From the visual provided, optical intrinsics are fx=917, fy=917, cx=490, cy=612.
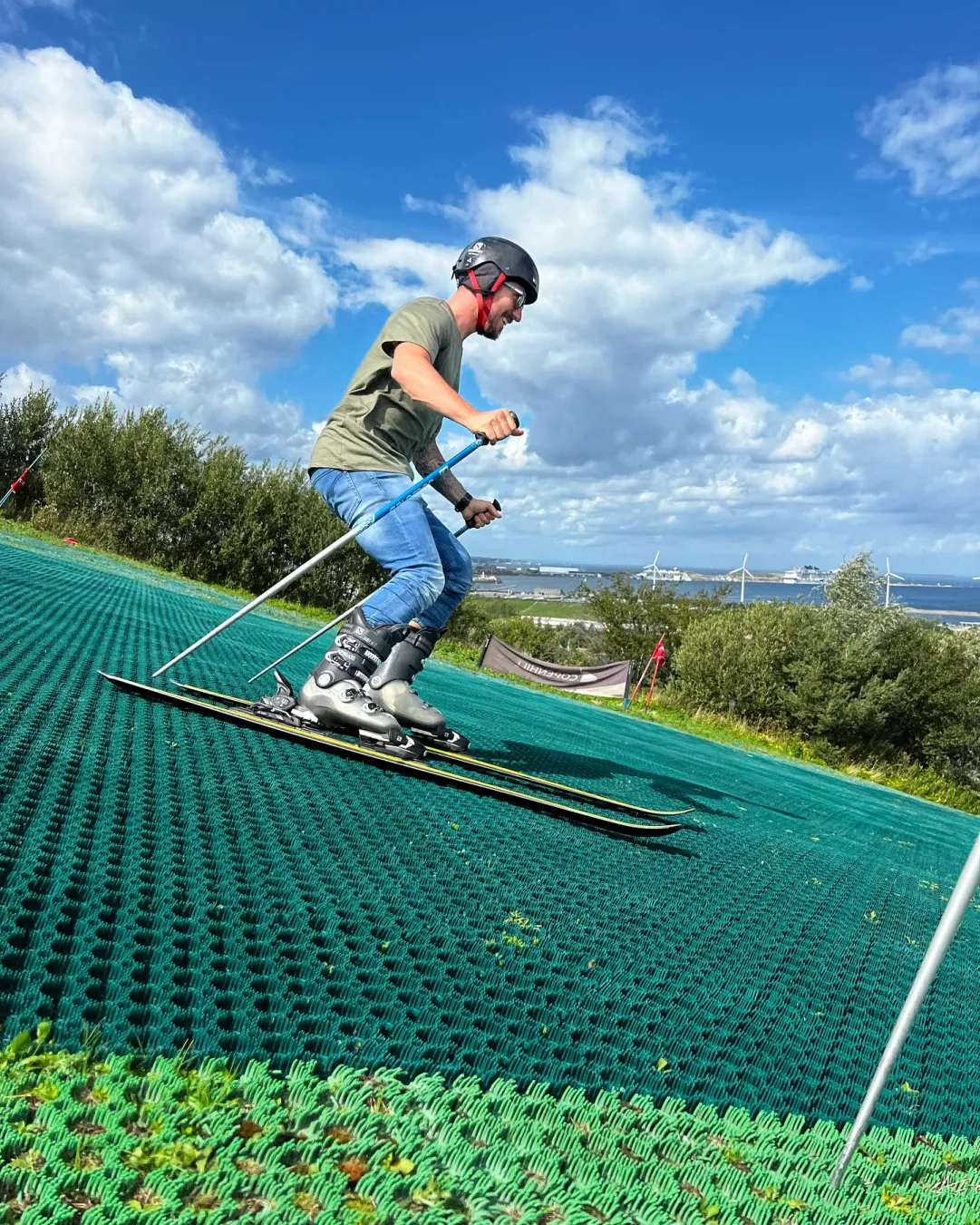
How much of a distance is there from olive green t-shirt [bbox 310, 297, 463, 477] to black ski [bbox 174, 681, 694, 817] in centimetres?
105

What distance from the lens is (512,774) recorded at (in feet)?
11.6

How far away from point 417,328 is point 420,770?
4.86 ft

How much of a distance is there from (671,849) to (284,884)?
1.63m

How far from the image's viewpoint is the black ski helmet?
130 inches

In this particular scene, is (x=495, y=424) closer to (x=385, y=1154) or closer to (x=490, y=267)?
(x=490, y=267)

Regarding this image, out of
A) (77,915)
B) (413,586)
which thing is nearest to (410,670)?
(413,586)

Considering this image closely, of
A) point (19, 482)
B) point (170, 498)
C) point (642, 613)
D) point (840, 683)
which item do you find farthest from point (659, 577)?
point (19, 482)

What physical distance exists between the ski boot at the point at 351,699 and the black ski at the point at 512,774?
0.18 meters

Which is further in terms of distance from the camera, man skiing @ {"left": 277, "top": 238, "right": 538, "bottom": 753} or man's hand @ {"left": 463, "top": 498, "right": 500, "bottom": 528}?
man's hand @ {"left": 463, "top": 498, "right": 500, "bottom": 528}

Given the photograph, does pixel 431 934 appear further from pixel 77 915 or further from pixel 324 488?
pixel 324 488

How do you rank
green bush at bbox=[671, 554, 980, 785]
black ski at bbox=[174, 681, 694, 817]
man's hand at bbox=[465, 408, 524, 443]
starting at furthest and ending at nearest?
1. green bush at bbox=[671, 554, 980, 785]
2. black ski at bbox=[174, 681, 694, 817]
3. man's hand at bbox=[465, 408, 524, 443]

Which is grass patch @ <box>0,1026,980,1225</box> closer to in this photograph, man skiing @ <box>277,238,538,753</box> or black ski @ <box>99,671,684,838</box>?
black ski @ <box>99,671,684,838</box>

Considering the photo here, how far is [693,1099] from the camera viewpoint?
143 centimetres

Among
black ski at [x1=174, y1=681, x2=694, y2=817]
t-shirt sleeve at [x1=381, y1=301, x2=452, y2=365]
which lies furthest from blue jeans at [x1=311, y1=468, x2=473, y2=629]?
black ski at [x1=174, y1=681, x2=694, y2=817]
